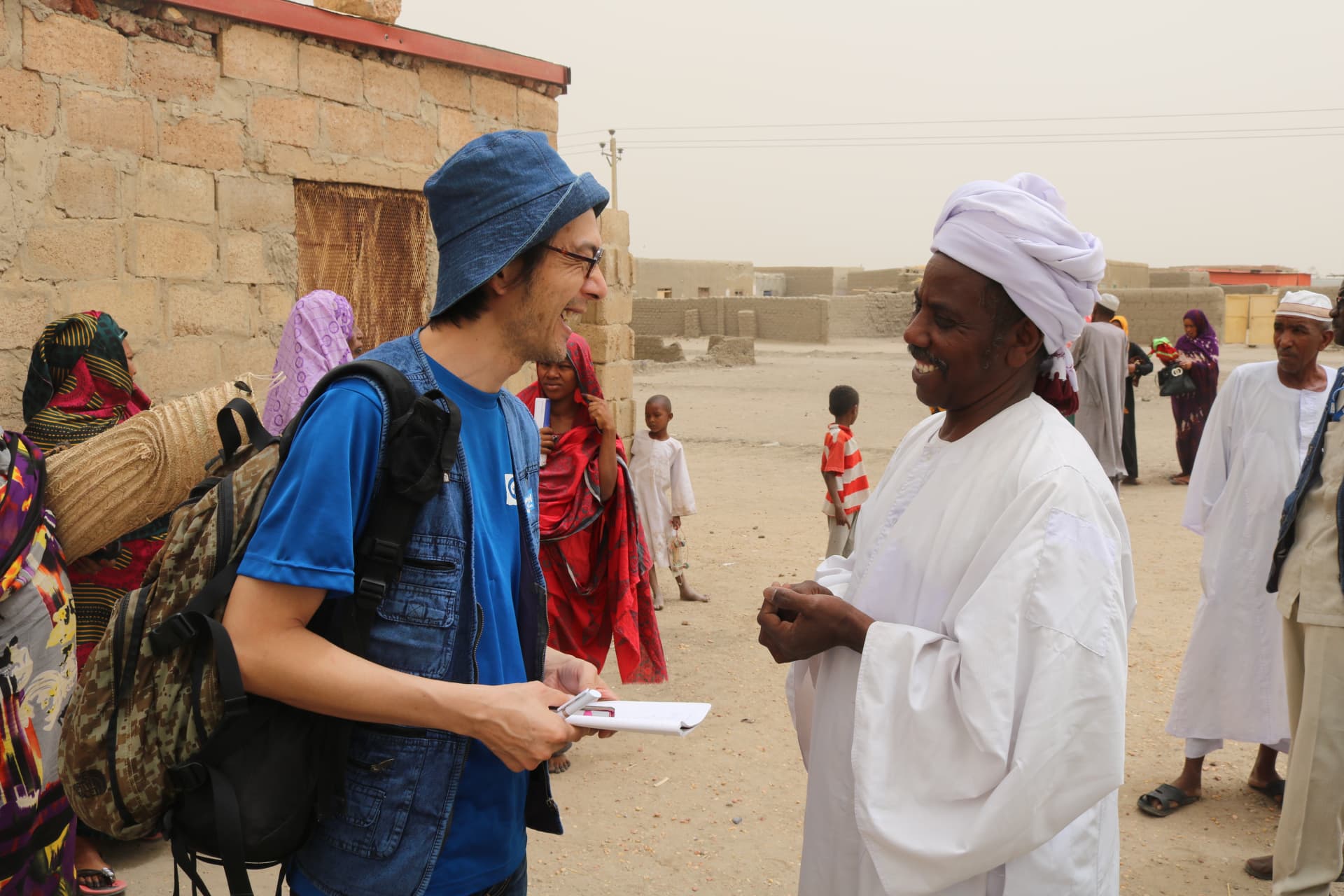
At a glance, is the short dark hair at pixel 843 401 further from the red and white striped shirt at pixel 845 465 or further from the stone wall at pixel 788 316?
the stone wall at pixel 788 316

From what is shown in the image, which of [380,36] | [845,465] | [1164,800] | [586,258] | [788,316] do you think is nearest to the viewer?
[586,258]

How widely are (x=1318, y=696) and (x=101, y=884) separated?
4015 millimetres

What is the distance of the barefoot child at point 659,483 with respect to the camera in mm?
6930

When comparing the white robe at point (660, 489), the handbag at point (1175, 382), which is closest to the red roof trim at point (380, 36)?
the white robe at point (660, 489)

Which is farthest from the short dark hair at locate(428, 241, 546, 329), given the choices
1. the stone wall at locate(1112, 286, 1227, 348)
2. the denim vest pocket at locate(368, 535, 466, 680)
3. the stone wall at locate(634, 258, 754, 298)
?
the stone wall at locate(634, 258, 754, 298)

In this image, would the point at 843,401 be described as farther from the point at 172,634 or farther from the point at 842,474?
the point at 172,634

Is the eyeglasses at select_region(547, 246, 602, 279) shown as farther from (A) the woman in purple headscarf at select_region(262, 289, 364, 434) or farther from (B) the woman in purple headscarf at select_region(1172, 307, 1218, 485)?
(B) the woman in purple headscarf at select_region(1172, 307, 1218, 485)

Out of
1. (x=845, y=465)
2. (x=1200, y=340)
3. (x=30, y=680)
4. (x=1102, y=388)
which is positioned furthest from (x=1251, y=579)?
(x=1200, y=340)

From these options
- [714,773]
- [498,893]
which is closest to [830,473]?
[714,773]

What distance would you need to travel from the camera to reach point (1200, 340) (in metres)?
11.8

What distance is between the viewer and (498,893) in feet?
6.01

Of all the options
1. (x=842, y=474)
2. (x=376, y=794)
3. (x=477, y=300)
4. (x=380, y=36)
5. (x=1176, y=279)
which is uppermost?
(x=1176, y=279)

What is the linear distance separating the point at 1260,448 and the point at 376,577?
400 centimetres

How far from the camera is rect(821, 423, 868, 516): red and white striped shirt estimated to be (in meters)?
6.61
